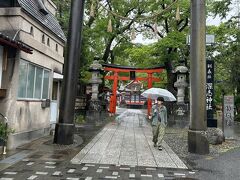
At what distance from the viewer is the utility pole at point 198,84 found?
10.3m

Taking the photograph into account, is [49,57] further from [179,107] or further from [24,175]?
[179,107]

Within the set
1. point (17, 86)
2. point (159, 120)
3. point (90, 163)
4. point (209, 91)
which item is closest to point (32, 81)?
point (17, 86)

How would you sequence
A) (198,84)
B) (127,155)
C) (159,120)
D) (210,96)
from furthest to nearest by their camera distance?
(210,96) < (159,120) < (198,84) < (127,155)

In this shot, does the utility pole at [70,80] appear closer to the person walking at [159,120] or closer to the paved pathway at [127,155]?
the paved pathway at [127,155]

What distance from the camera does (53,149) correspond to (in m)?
9.86

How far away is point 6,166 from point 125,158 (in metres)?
3.58

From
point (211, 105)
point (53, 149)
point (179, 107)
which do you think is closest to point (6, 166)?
point (53, 149)

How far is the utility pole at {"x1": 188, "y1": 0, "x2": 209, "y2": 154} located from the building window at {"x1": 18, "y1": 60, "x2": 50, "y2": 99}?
6.40 m

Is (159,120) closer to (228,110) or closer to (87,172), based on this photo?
(87,172)

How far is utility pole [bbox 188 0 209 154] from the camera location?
10336 mm

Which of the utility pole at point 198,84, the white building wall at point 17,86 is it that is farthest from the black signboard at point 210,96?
the white building wall at point 17,86

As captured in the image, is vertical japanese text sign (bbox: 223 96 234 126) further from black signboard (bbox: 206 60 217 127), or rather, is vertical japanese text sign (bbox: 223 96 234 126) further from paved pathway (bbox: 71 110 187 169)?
paved pathway (bbox: 71 110 187 169)

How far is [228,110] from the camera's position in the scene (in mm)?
14148

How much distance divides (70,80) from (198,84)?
4987 mm
